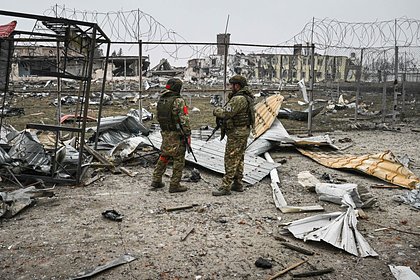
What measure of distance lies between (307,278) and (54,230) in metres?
2.79

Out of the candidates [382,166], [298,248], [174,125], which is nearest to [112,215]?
[174,125]

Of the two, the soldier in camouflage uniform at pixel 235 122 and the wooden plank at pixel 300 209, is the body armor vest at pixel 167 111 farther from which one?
the wooden plank at pixel 300 209

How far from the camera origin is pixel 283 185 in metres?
6.32

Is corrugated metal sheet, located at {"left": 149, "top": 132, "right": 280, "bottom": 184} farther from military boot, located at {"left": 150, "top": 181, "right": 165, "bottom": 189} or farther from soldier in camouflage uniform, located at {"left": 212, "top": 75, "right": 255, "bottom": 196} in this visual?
military boot, located at {"left": 150, "top": 181, "right": 165, "bottom": 189}

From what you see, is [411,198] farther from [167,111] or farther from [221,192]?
[167,111]

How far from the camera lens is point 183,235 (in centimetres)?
421

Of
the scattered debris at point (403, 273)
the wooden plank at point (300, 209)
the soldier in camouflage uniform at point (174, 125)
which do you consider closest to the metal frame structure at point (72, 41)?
the soldier in camouflage uniform at point (174, 125)

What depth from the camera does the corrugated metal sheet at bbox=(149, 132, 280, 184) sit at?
6603mm

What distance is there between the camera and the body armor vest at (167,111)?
564 cm

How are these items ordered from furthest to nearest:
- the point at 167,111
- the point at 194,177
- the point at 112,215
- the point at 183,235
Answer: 1. the point at 194,177
2. the point at 167,111
3. the point at 112,215
4. the point at 183,235

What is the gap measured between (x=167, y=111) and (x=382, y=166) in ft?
12.9

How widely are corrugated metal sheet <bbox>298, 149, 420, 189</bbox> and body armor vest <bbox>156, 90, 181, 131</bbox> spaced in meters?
3.50

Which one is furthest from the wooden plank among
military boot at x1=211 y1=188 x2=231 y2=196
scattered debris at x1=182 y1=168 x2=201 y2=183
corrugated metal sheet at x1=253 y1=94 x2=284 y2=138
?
corrugated metal sheet at x1=253 y1=94 x2=284 y2=138

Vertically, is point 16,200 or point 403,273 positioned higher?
point 16,200
